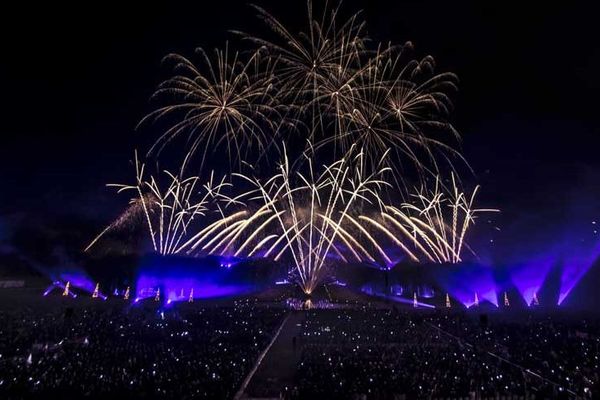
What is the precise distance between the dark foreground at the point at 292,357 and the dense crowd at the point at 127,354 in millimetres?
55

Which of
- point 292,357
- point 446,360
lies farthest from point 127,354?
point 446,360

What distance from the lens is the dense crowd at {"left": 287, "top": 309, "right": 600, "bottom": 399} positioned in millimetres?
14375

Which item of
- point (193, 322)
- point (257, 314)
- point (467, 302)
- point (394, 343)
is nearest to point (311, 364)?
point (394, 343)

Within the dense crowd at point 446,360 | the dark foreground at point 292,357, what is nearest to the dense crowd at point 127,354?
the dark foreground at point 292,357

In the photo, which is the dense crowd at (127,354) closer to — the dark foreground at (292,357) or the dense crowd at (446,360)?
the dark foreground at (292,357)

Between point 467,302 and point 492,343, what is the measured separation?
19.8 m

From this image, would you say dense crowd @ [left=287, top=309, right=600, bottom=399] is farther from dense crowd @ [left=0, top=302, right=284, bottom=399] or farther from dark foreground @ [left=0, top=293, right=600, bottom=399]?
dense crowd @ [left=0, top=302, right=284, bottom=399]

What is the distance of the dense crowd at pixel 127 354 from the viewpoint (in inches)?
547

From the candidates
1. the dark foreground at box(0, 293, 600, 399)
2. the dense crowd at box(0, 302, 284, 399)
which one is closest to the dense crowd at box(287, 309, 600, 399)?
the dark foreground at box(0, 293, 600, 399)

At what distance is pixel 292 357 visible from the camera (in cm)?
2025

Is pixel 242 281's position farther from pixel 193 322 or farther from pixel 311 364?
pixel 311 364

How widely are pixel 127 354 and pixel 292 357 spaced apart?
24.3 feet

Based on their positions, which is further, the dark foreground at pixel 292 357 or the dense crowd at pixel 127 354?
the dark foreground at pixel 292 357

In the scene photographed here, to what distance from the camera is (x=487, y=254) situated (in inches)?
1737
